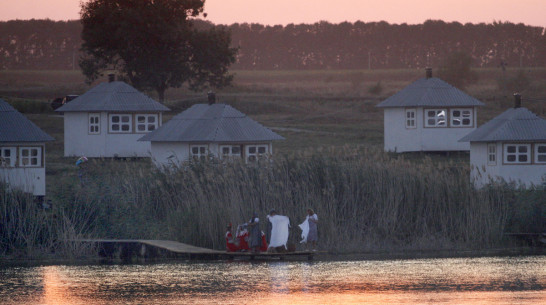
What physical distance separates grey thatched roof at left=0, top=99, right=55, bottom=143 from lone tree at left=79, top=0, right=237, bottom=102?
35.6 metres

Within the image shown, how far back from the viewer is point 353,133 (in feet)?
213

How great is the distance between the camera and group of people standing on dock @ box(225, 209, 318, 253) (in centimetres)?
2811

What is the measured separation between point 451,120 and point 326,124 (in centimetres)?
1881

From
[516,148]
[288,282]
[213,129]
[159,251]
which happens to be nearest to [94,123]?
[213,129]

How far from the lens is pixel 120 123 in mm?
54562

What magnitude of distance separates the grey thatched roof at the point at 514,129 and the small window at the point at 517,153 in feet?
1.80

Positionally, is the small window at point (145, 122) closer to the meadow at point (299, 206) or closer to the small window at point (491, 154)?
the small window at point (491, 154)

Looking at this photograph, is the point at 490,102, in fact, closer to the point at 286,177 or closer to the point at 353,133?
the point at 353,133

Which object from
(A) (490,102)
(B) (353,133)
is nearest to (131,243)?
(B) (353,133)

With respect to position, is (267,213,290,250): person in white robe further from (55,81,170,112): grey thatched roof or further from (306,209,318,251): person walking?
(55,81,170,112): grey thatched roof

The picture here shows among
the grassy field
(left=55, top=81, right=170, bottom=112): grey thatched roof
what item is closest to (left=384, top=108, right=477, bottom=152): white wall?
the grassy field

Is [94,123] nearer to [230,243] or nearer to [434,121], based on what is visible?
[434,121]

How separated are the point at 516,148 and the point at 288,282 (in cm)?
2372

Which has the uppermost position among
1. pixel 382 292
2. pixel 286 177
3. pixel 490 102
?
pixel 490 102
